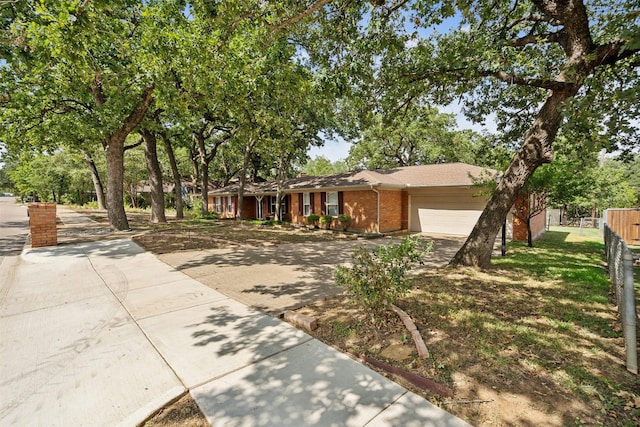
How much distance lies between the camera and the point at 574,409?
2223 mm

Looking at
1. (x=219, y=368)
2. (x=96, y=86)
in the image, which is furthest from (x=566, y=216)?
(x=96, y=86)

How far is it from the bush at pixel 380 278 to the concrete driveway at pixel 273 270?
4.40ft

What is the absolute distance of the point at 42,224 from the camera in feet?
28.6

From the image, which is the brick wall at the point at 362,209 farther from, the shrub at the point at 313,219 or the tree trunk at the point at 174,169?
the tree trunk at the point at 174,169

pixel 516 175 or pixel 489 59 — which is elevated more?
pixel 489 59

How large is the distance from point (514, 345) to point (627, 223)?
48.6 feet

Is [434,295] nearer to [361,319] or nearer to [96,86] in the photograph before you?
[361,319]

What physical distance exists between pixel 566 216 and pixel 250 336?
106 feet

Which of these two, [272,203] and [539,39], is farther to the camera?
[272,203]

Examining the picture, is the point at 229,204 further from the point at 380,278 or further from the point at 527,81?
the point at 380,278

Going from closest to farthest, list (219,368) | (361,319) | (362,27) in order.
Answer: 1. (219,368)
2. (361,319)
3. (362,27)

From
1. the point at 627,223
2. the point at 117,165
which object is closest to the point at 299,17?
the point at 117,165

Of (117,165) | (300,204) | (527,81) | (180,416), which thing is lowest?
(180,416)

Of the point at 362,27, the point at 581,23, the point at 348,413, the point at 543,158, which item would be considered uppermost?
the point at 362,27
